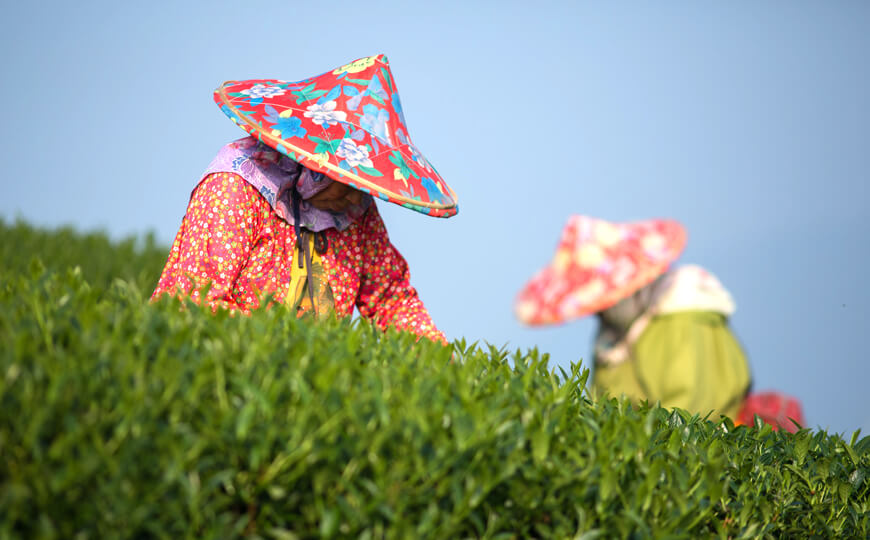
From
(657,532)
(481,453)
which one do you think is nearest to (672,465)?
(657,532)

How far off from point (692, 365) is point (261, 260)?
3.00 metres

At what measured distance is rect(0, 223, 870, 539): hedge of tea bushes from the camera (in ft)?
5.24

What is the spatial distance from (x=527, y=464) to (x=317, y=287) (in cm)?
158

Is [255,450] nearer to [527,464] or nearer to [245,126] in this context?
[527,464]

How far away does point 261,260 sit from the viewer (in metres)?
3.21

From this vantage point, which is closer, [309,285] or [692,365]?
[309,285]

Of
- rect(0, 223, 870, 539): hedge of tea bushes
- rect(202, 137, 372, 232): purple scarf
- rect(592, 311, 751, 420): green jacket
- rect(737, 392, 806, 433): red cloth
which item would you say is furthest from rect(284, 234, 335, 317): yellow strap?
rect(737, 392, 806, 433): red cloth

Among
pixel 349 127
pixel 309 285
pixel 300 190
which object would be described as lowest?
pixel 309 285

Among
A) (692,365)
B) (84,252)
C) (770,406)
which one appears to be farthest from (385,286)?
(84,252)

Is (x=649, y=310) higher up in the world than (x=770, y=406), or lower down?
higher up

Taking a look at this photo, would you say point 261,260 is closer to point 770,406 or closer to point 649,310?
point 649,310

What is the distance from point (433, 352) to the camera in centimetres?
242

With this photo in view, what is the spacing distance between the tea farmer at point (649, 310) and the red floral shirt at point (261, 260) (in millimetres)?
1701

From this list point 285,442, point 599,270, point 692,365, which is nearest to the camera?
point 285,442
